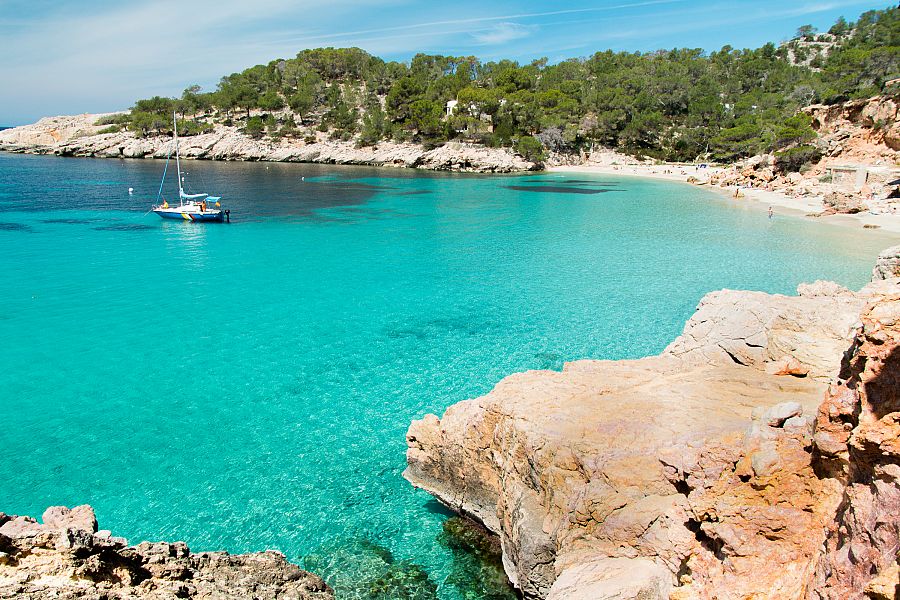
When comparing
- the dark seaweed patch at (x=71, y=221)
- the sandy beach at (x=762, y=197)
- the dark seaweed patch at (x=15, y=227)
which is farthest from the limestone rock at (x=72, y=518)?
the sandy beach at (x=762, y=197)

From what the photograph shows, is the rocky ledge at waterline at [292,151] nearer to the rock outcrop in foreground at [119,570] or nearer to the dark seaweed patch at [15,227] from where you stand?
the dark seaweed patch at [15,227]

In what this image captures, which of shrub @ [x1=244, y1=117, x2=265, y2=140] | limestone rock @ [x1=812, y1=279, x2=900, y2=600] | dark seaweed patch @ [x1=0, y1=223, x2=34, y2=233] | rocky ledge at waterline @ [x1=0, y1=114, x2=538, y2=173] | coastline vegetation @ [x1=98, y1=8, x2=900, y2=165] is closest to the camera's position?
limestone rock @ [x1=812, y1=279, x2=900, y2=600]

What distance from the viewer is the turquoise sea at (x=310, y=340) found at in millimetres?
10859

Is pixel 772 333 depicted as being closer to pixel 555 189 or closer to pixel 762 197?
pixel 762 197

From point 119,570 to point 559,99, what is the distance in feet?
347

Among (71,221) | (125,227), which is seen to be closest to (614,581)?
(125,227)

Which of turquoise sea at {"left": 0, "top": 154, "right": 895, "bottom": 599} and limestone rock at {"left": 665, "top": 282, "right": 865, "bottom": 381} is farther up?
limestone rock at {"left": 665, "top": 282, "right": 865, "bottom": 381}

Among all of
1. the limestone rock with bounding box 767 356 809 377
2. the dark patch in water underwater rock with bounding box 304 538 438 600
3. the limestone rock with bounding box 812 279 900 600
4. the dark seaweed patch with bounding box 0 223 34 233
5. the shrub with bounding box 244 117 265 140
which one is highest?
the shrub with bounding box 244 117 265 140

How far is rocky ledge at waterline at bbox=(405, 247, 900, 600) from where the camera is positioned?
4.94 metres

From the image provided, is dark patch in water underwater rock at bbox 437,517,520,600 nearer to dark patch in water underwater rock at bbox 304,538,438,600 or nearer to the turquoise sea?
the turquoise sea

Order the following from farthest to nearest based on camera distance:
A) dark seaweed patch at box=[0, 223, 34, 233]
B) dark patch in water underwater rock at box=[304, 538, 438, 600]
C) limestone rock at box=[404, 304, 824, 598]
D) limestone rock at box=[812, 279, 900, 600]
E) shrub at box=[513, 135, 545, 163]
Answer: shrub at box=[513, 135, 545, 163]
dark seaweed patch at box=[0, 223, 34, 233]
dark patch in water underwater rock at box=[304, 538, 438, 600]
limestone rock at box=[404, 304, 824, 598]
limestone rock at box=[812, 279, 900, 600]

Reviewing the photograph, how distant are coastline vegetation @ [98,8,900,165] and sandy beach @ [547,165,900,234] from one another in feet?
22.7

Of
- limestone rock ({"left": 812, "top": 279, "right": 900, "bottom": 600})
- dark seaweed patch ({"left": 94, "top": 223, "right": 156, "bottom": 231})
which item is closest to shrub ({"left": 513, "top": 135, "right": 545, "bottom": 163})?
dark seaweed patch ({"left": 94, "top": 223, "right": 156, "bottom": 231})

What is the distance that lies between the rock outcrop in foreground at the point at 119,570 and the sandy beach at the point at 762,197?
44886 mm
